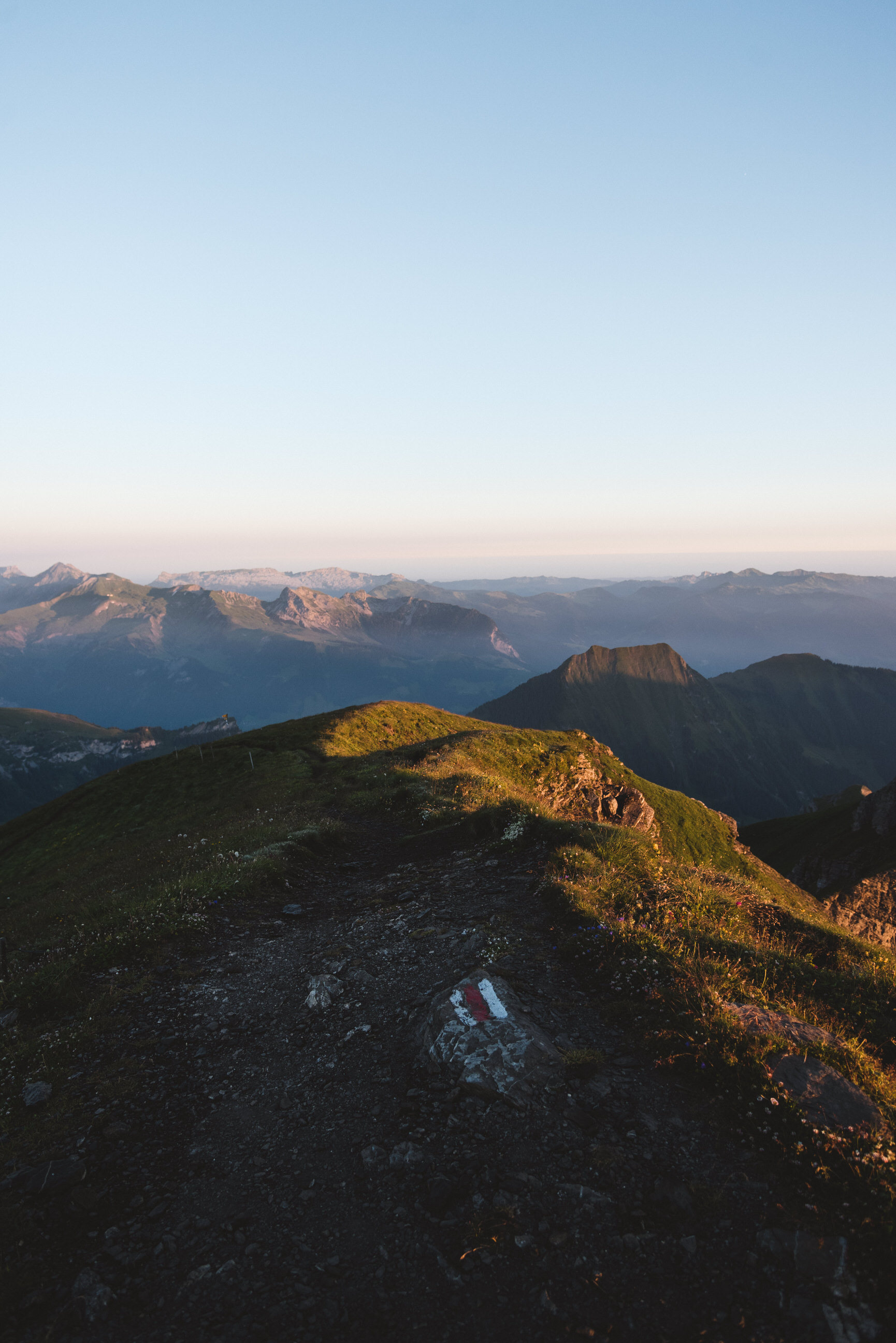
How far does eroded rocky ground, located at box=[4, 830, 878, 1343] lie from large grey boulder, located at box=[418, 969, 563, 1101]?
0.70 feet

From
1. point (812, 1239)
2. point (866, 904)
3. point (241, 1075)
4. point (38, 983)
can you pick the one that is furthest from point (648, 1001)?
point (866, 904)

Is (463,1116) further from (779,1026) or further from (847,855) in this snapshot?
(847,855)

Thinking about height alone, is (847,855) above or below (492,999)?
below

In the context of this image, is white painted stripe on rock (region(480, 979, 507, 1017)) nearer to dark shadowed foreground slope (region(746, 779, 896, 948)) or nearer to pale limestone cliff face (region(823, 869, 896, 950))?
dark shadowed foreground slope (region(746, 779, 896, 948))

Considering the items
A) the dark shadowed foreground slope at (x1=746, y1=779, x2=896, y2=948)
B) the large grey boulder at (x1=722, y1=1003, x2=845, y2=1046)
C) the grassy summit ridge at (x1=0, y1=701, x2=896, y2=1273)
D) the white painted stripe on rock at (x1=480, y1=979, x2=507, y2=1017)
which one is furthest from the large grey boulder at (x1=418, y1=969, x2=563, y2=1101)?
the dark shadowed foreground slope at (x1=746, y1=779, x2=896, y2=948)

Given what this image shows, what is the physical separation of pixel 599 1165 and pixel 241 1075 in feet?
17.7

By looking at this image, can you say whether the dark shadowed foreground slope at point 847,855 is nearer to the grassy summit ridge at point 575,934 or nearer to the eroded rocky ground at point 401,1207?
the grassy summit ridge at point 575,934

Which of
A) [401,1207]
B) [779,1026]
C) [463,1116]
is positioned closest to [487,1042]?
[463,1116]

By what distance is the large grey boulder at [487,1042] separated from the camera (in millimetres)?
7180

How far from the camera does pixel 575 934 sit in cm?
1020

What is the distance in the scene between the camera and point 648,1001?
27.0 ft

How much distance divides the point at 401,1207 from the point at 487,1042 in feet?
7.19

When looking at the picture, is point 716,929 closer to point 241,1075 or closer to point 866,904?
point 241,1075

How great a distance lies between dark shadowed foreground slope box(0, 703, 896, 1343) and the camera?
4.84 metres
